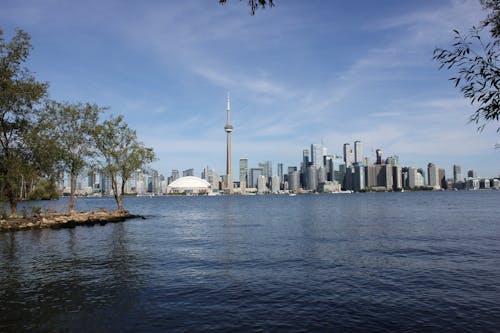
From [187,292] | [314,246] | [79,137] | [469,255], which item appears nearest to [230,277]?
[187,292]

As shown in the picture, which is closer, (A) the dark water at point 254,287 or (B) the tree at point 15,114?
(A) the dark water at point 254,287

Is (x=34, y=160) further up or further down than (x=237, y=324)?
further up

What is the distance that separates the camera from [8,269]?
1091 inches

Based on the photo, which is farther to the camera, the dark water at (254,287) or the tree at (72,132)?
the tree at (72,132)

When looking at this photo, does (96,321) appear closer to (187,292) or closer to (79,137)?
(187,292)

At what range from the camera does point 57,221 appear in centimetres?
6166

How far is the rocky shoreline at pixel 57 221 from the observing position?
56681 mm

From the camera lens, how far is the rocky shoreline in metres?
56.7

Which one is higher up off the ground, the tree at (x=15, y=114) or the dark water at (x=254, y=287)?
the tree at (x=15, y=114)

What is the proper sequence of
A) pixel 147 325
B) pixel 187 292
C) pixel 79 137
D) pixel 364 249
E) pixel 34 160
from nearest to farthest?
pixel 147 325 < pixel 187 292 < pixel 364 249 < pixel 34 160 < pixel 79 137

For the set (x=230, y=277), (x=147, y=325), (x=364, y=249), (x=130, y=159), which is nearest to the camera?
(x=147, y=325)

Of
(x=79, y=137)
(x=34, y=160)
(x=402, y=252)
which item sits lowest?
(x=402, y=252)

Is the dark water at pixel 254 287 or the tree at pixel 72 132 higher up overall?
the tree at pixel 72 132

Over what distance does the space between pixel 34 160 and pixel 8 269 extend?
37484mm
